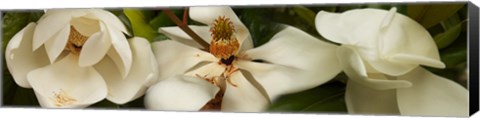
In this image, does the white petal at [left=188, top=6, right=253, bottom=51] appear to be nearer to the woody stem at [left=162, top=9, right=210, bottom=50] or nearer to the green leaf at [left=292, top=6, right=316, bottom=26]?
the woody stem at [left=162, top=9, right=210, bottom=50]

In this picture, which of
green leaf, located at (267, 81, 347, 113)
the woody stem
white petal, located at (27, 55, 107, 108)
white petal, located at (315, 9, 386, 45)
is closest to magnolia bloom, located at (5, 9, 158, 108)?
white petal, located at (27, 55, 107, 108)

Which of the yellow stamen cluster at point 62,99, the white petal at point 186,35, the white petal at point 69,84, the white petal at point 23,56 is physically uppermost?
the white petal at point 186,35

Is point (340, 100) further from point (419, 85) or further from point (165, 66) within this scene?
point (165, 66)

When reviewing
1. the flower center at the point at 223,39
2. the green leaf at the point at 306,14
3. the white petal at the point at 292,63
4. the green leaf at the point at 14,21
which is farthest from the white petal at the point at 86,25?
the green leaf at the point at 306,14

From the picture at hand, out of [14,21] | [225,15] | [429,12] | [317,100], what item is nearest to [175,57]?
[225,15]

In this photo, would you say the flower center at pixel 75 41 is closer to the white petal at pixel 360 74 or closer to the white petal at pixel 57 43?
the white petal at pixel 57 43

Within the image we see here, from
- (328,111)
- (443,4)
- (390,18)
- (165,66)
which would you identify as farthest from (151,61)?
(443,4)
